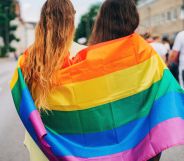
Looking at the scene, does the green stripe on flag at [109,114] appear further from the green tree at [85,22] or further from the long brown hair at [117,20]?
the green tree at [85,22]

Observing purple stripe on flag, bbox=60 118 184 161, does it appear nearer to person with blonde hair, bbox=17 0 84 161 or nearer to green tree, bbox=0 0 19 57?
person with blonde hair, bbox=17 0 84 161

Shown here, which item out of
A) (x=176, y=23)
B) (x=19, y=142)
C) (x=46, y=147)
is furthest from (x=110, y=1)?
(x=176, y=23)

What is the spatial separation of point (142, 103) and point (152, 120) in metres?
0.13

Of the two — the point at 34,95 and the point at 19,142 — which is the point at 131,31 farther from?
the point at 19,142

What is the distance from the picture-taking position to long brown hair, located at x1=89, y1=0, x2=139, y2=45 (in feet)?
12.3

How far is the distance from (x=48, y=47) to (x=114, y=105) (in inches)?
23.6

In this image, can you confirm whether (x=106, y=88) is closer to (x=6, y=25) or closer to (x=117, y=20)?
(x=117, y=20)

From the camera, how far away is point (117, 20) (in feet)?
12.3

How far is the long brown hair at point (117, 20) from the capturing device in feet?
12.3

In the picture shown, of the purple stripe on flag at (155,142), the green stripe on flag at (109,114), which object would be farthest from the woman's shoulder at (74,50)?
the purple stripe on flag at (155,142)

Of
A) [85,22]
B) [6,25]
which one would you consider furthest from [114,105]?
[85,22]

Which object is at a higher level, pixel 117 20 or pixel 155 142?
pixel 117 20

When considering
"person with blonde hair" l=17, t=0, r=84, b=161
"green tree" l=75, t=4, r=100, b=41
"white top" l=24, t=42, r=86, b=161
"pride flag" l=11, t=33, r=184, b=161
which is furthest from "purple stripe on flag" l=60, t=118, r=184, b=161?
"green tree" l=75, t=4, r=100, b=41

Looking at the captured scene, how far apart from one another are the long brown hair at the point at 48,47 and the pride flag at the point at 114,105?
0.23 ft
